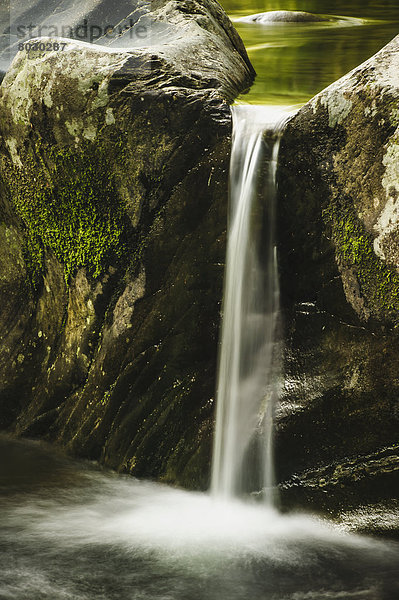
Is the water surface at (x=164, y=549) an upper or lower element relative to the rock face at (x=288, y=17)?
lower

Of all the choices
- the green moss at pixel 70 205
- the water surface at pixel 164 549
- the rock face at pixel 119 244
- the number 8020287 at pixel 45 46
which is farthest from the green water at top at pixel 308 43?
the water surface at pixel 164 549

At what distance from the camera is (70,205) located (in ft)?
17.2

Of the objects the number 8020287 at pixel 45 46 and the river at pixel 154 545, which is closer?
the river at pixel 154 545

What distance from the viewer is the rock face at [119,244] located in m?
4.66

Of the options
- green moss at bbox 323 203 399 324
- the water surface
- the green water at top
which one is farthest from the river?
green moss at bbox 323 203 399 324

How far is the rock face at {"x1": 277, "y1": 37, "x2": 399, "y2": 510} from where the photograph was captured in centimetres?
395

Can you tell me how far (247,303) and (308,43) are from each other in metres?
5.33

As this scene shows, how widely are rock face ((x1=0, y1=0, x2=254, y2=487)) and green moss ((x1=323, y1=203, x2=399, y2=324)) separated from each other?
2.81 ft

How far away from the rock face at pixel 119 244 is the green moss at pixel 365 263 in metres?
0.86

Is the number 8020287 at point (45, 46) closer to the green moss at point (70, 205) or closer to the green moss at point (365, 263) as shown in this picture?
the green moss at point (70, 205)

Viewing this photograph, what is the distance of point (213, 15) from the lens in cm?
658

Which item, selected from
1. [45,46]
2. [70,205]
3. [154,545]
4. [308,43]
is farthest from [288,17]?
[154,545]

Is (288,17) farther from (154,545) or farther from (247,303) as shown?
(154,545)

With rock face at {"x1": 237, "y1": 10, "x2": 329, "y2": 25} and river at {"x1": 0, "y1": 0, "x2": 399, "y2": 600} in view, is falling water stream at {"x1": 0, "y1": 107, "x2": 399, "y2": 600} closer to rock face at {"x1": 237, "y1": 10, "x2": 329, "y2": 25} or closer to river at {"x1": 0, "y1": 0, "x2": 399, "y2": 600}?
river at {"x1": 0, "y1": 0, "x2": 399, "y2": 600}
